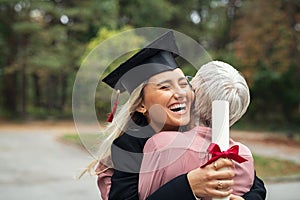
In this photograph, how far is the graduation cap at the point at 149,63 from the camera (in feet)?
3.84

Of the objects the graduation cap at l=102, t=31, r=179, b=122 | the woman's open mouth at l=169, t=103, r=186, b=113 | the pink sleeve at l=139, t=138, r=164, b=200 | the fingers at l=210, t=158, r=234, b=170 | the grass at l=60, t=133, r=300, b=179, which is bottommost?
the fingers at l=210, t=158, r=234, b=170

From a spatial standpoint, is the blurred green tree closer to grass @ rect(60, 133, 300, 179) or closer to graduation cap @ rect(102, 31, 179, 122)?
grass @ rect(60, 133, 300, 179)

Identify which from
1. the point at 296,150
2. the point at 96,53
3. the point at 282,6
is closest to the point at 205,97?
the point at 96,53

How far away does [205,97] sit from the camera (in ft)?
3.71

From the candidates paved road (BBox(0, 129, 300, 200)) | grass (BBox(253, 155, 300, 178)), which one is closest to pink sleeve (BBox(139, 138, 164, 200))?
paved road (BBox(0, 129, 300, 200))

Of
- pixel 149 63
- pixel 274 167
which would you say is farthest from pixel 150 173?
pixel 274 167

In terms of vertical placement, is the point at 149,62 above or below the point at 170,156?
above

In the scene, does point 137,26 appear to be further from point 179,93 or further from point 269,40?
point 179,93

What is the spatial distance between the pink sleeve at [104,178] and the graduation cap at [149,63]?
0.24 meters

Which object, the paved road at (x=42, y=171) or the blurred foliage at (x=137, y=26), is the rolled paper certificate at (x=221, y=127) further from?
the blurred foliage at (x=137, y=26)

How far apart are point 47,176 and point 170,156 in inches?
279

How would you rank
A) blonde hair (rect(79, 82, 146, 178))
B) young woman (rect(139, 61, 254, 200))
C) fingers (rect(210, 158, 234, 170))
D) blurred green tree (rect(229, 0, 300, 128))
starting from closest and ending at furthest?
fingers (rect(210, 158, 234, 170)), young woman (rect(139, 61, 254, 200)), blonde hair (rect(79, 82, 146, 178)), blurred green tree (rect(229, 0, 300, 128))

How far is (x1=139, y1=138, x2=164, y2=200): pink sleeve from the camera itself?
3.52ft

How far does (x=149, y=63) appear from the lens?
1.18 metres
